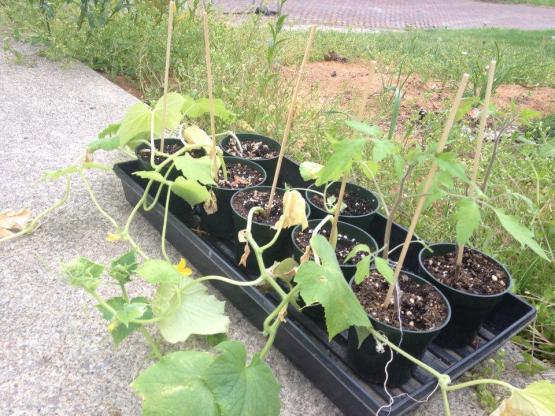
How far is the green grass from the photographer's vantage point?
1.73m

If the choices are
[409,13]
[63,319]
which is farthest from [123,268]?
[409,13]

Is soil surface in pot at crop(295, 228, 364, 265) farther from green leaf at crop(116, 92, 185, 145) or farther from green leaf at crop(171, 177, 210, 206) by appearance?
green leaf at crop(116, 92, 185, 145)

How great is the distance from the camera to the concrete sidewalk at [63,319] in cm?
114

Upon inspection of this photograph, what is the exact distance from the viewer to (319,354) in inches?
45.7

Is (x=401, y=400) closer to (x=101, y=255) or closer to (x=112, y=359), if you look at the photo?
(x=112, y=359)

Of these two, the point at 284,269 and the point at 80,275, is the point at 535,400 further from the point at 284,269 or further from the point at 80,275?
the point at 80,275

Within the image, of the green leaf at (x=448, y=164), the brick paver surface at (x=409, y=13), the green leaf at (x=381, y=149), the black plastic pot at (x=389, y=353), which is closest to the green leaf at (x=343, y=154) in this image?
the green leaf at (x=381, y=149)

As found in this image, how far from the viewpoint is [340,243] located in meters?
1.41

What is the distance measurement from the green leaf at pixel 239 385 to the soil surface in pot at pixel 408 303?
31 centimetres

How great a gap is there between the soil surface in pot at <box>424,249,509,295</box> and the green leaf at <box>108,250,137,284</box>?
0.78 m

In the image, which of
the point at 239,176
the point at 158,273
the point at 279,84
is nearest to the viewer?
the point at 158,273

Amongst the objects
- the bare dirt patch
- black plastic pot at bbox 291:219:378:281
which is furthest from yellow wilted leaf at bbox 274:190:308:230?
the bare dirt patch

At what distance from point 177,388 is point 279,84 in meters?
2.24

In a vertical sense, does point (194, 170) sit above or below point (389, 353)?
above
